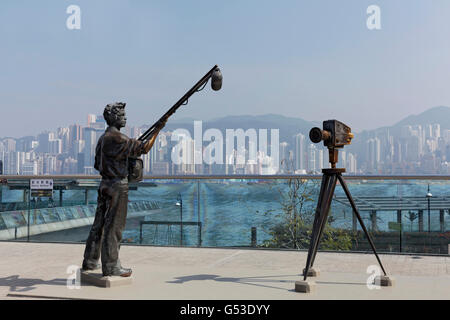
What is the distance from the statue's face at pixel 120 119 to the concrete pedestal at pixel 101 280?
1273mm

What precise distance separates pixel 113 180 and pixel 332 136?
1850mm

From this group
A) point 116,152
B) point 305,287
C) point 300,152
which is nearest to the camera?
point 305,287

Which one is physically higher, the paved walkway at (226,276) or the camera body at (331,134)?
the camera body at (331,134)

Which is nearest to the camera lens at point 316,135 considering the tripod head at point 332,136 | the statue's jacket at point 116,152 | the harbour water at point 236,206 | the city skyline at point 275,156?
the tripod head at point 332,136

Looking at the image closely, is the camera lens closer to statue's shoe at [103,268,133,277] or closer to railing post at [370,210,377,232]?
Result: statue's shoe at [103,268,133,277]

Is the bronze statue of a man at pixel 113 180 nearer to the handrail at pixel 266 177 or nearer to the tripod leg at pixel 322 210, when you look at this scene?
the tripod leg at pixel 322 210

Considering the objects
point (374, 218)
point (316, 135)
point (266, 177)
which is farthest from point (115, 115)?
point (374, 218)

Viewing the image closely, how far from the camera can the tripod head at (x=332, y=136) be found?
3.87m

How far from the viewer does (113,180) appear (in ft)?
13.6

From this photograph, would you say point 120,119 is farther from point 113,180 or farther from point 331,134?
point 331,134

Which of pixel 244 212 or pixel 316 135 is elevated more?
pixel 316 135

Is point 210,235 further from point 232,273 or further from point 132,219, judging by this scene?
point 232,273
